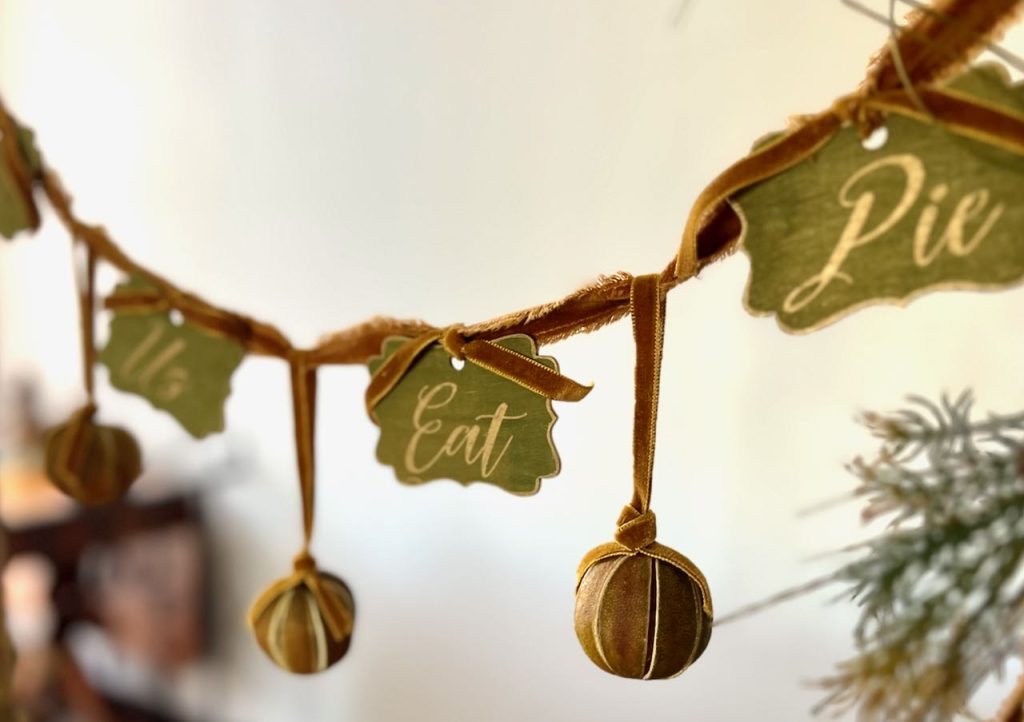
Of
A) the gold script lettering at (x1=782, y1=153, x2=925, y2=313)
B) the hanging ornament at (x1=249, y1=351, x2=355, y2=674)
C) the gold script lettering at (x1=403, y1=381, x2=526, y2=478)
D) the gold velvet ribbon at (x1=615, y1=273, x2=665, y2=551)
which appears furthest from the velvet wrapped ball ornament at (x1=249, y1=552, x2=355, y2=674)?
the gold script lettering at (x1=782, y1=153, x2=925, y2=313)

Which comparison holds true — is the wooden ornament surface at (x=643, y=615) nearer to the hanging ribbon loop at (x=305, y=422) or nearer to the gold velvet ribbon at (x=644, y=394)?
the gold velvet ribbon at (x=644, y=394)

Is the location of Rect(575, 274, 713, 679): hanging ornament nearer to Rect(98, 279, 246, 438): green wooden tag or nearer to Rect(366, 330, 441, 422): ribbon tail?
Rect(366, 330, 441, 422): ribbon tail

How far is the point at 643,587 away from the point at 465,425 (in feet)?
0.40

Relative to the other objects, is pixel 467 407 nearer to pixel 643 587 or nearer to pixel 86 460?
pixel 643 587

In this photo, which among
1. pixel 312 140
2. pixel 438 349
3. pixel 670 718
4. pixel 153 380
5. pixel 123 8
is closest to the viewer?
pixel 438 349

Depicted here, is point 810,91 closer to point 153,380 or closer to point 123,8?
point 153,380

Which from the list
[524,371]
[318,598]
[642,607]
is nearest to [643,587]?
[642,607]

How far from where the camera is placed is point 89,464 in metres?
0.55

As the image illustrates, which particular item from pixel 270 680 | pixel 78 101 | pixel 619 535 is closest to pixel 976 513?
pixel 619 535

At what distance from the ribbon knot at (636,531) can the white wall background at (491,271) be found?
0.31 metres

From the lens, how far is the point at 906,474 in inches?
10.4

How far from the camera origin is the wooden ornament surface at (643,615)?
0.32 metres

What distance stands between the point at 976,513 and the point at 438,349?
25cm

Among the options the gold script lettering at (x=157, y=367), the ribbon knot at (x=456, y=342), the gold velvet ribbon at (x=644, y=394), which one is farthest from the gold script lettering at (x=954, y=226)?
the gold script lettering at (x=157, y=367)
